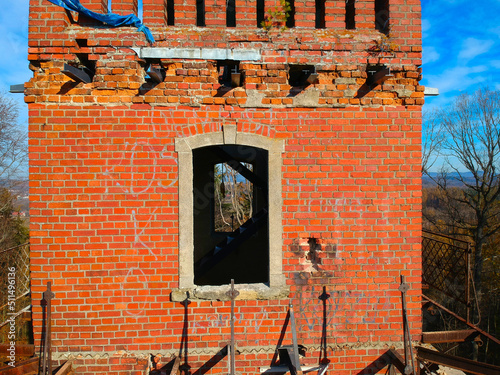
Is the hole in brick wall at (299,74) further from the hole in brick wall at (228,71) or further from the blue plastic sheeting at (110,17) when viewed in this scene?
the blue plastic sheeting at (110,17)

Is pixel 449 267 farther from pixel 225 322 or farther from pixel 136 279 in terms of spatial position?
pixel 136 279

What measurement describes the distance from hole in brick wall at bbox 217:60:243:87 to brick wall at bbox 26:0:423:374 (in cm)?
10

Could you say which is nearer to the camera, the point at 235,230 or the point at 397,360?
the point at 397,360

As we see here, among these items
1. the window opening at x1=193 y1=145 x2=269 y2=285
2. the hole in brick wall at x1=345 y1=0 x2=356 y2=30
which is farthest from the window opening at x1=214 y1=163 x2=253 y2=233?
the hole in brick wall at x1=345 y1=0 x2=356 y2=30

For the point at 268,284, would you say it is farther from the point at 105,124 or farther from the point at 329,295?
the point at 105,124

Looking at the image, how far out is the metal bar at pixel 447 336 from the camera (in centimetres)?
379

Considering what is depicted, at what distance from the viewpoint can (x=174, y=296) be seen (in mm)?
3490

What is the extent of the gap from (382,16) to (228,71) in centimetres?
214

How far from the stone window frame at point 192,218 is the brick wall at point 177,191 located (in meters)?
0.08

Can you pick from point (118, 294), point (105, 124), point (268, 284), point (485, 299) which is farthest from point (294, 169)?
point (485, 299)

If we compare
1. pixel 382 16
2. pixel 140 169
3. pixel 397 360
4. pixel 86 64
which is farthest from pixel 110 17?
pixel 397 360

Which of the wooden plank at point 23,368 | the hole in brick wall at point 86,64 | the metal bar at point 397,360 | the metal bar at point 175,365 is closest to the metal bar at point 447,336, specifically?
the metal bar at point 397,360

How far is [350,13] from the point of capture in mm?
3916

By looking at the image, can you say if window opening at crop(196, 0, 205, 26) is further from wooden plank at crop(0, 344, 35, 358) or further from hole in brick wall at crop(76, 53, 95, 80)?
wooden plank at crop(0, 344, 35, 358)
